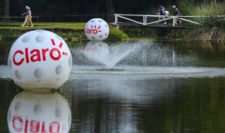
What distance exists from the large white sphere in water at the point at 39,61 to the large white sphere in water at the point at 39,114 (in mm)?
381

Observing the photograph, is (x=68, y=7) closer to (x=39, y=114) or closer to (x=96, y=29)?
(x=96, y=29)

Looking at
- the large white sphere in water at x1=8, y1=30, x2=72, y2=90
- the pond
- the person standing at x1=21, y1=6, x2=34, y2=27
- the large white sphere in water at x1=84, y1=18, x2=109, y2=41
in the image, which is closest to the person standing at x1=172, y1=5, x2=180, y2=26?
the large white sphere in water at x1=84, y1=18, x2=109, y2=41

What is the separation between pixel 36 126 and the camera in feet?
43.7

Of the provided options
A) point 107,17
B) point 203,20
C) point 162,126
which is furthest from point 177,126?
point 107,17

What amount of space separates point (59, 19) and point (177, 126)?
5395 centimetres

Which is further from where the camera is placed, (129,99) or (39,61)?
(129,99)

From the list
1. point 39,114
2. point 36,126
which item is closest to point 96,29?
point 39,114

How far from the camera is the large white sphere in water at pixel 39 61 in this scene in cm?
1688

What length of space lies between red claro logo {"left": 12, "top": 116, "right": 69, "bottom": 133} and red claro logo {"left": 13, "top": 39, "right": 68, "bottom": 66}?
3.12m

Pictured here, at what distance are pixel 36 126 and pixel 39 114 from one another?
1.32 metres

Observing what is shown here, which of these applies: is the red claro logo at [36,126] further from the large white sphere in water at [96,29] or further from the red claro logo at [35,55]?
the large white sphere in water at [96,29]

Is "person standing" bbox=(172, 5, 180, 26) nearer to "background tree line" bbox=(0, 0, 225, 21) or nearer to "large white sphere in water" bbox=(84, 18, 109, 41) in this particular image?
"large white sphere in water" bbox=(84, 18, 109, 41)

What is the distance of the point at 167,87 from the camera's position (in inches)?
776

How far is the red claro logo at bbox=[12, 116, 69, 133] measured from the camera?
12.9m
